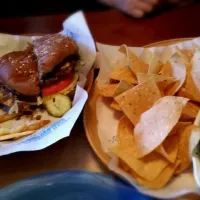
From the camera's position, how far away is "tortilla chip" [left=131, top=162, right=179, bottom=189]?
0.99 meters

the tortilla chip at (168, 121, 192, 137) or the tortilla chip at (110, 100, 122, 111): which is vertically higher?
the tortilla chip at (168, 121, 192, 137)

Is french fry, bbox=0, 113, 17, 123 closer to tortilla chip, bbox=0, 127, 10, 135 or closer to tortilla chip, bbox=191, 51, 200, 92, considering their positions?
tortilla chip, bbox=0, 127, 10, 135

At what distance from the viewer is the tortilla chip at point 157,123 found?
1.02 metres

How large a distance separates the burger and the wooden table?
0.14 m

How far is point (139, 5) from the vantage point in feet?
5.82

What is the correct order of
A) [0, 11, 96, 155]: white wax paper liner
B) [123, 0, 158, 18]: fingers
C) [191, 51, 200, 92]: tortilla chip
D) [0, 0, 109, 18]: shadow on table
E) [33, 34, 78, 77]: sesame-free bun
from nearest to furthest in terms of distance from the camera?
[0, 11, 96, 155]: white wax paper liner < [191, 51, 200, 92]: tortilla chip < [33, 34, 78, 77]: sesame-free bun < [123, 0, 158, 18]: fingers < [0, 0, 109, 18]: shadow on table

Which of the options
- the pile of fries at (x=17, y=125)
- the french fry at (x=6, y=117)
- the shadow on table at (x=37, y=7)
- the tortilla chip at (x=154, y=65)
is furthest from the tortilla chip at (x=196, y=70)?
the shadow on table at (x=37, y=7)

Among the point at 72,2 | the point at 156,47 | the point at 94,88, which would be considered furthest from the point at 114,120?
the point at 72,2

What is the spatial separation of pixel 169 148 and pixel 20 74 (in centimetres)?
59

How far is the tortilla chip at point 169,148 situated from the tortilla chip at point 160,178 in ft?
0.07

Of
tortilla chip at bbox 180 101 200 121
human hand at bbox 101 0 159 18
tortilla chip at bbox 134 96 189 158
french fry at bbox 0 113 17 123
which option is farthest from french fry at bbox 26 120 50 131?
human hand at bbox 101 0 159 18

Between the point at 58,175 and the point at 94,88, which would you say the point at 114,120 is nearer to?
the point at 94,88

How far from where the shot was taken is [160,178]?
1001 millimetres

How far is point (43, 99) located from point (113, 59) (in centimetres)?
31
